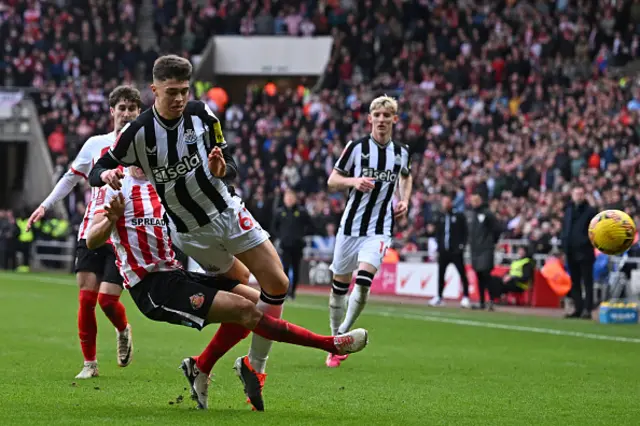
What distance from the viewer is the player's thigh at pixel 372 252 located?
1195cm

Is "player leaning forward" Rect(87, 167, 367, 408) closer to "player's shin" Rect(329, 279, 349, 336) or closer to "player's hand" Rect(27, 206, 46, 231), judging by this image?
"player's hand" Rect(27, 206, 46, 231)

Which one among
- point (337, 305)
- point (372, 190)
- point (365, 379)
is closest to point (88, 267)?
point (365, 379)

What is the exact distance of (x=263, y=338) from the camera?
8234 mm

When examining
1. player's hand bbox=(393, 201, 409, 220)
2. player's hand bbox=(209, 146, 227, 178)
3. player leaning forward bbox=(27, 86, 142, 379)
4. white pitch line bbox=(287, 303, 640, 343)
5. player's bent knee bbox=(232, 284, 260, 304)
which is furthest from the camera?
white pitch line bbox=(287, 303, 640, 343)

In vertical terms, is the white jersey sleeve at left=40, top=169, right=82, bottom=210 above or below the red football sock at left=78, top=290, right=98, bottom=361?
above

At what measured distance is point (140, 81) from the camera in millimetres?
40312

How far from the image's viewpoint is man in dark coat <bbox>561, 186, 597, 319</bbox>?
64.8 feet

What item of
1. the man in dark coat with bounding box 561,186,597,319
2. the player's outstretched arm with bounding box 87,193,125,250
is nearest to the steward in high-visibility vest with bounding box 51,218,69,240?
the man in dark coat with bounding box 561,186,597,319

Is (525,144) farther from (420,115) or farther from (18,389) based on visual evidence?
(18,389)

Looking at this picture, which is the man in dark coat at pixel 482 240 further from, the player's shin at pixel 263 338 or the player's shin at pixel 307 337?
the player's shin at pixel 307 337

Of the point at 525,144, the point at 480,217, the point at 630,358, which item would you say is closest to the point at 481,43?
the point at 525,144

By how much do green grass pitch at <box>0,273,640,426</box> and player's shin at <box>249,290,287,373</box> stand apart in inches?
13.0

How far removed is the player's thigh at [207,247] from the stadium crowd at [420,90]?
50.6ft

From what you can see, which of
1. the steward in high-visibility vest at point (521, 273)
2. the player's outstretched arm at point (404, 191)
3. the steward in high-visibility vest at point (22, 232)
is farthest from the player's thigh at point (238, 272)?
the steward in high-visibility vest at point (22, 232)
